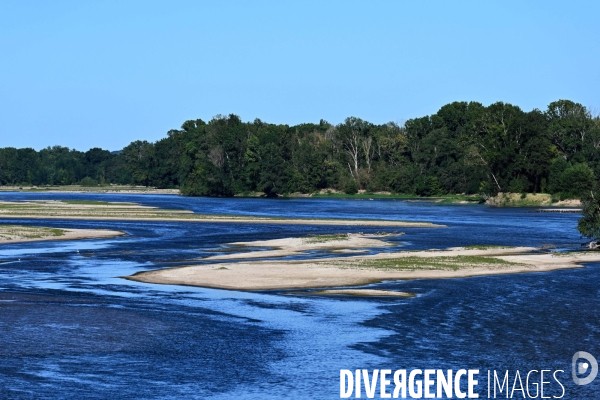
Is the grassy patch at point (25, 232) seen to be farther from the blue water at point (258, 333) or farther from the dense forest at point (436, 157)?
the dense forest at point (436, 157)

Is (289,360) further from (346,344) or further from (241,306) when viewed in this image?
(241,306)

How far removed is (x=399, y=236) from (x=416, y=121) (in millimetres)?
122874

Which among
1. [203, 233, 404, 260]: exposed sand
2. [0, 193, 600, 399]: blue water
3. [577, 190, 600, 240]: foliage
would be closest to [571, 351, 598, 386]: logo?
[0, 193, 600, 399]: blue water

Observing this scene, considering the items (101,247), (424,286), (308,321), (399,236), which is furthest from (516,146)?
(308,321)

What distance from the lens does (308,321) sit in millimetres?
29422

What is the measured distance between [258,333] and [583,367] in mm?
10134

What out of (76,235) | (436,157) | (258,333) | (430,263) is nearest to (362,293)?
(258,333)

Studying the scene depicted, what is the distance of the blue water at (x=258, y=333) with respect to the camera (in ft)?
71.5

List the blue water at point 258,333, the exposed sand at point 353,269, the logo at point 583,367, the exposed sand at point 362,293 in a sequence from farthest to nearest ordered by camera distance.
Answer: the exposed sand at point 353,269 → the exposed sand at point 362,293 → the logo at point 583,367 → the blue water at point 258,333

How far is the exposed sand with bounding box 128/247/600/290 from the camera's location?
38.9 metres

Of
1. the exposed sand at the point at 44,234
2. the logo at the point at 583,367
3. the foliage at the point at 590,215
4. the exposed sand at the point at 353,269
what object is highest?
the foliage at the point at 590,215

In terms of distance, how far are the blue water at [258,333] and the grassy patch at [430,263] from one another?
10.9 ft

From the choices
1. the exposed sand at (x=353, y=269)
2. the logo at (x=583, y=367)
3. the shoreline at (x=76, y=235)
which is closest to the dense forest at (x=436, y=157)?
the shoreline at (x=76, y=235)

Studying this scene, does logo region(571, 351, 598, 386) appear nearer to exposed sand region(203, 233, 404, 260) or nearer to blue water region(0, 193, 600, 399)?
blue water region(0, 193, 600, 399)
